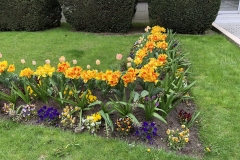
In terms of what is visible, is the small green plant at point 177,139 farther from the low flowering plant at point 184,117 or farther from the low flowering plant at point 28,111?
the low flowering plant at point 28,111

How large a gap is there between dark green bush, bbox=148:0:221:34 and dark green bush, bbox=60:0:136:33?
0.63m

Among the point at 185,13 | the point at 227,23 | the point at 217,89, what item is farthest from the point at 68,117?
the point at 227,23

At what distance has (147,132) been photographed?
311 cm

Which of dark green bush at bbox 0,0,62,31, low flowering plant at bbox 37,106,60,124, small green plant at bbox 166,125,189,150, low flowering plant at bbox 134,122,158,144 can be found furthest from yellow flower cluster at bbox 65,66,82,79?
dark green bush at bbox 0,0,62,31

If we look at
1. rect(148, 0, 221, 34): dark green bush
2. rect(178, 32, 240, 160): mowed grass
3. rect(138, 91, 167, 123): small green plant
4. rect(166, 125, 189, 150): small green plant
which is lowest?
rect(178, 32, 240, 160): mowed grass

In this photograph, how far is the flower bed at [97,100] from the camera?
3.20 m

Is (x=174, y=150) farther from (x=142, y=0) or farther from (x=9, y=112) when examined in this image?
(x=142, y=0)

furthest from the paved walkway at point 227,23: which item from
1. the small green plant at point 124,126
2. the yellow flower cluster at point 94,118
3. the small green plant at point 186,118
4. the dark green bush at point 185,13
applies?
the yellow flower cluster at point 94,118

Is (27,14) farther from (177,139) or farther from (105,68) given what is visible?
(177,139)

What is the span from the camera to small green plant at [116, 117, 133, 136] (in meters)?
3.16

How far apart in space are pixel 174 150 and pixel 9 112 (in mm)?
1930

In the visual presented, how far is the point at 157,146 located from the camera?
3.05 m

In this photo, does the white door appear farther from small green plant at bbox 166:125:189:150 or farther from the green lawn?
small green plant at bbox 166:125:189:150

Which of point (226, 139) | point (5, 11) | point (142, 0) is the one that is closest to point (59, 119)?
point (226, 139)
